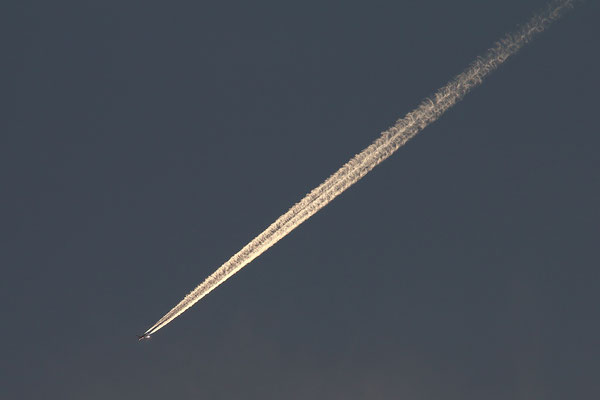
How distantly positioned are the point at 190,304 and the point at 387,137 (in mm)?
18390

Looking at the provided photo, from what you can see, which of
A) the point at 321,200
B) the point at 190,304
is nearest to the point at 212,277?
the point at 190,304

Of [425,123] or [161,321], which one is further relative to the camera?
[161,321]

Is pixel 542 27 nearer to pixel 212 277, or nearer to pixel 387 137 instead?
pixel 387 137

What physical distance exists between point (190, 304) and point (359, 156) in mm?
15905

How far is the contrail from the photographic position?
97.4 metres

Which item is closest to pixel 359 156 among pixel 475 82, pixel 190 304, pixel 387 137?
pixel 387 137

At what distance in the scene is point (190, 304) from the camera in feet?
338

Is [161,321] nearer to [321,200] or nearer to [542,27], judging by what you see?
[321,200]

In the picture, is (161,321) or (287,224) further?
(161,321)

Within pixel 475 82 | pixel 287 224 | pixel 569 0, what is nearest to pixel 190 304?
pixel 287 224

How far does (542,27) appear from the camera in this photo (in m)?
101

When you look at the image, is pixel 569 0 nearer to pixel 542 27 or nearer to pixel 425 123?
pixel 542 27

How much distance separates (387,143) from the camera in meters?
98.4

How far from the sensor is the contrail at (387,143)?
319ft
